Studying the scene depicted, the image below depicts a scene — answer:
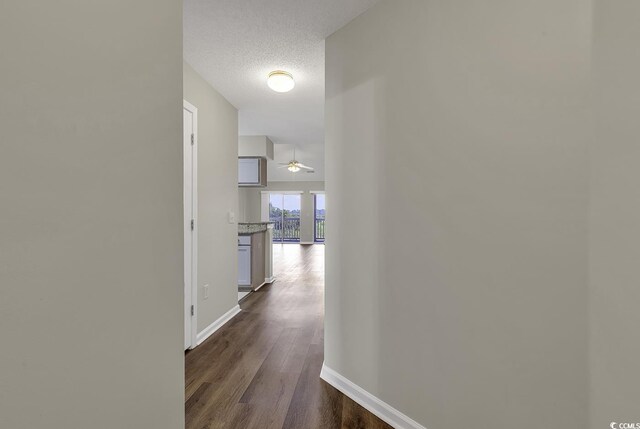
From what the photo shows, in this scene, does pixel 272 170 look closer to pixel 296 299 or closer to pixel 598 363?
pixel 296 299

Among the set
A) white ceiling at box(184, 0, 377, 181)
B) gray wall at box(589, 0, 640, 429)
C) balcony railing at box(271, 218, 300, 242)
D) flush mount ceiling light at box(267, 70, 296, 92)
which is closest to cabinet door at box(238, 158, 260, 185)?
white ceiling at box(184, 0, 377, 181)

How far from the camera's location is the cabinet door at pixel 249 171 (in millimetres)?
5996

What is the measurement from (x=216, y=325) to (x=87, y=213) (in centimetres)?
298

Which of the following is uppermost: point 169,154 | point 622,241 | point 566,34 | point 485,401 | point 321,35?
point 321,35

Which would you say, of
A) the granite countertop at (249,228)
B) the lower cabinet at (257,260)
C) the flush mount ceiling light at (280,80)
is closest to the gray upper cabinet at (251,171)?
the granite countertop at (249,228)

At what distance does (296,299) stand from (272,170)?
25.6ft

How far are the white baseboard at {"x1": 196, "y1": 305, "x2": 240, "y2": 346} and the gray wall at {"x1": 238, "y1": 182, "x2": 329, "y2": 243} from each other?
320 inches

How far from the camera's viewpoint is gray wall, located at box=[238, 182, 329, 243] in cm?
1209

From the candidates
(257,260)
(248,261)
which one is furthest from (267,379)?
(257,260)

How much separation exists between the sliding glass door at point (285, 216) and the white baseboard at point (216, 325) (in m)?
8.71

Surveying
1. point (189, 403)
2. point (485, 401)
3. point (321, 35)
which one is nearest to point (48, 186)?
point (485, 401)

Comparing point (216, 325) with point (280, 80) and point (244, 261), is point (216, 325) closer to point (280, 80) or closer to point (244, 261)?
point (244, 261)

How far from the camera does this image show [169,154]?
1055 mm

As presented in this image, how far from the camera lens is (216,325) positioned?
3.40m
